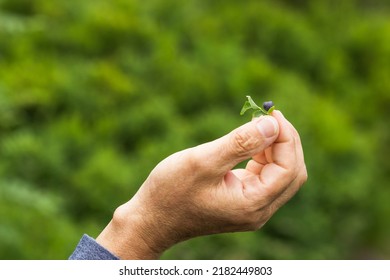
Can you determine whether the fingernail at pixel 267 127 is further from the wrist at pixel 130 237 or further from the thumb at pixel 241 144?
the wrist at pixel 130 237

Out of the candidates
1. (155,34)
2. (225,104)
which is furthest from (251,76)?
(155,34)

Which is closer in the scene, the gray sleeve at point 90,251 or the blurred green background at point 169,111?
the gray sleeve at point 90,251

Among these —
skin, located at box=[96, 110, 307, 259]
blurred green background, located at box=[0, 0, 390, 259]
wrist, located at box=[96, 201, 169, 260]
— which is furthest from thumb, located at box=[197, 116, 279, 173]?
blurred green background, located at box=[0, 0, 390, 259]

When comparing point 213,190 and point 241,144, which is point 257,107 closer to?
point 241,144

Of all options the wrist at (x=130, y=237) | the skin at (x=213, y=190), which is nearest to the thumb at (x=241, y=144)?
the skin at (x=213, y=190)

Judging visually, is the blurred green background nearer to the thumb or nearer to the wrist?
the wrist

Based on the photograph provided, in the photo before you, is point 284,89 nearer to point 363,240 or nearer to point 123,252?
point 363,240
